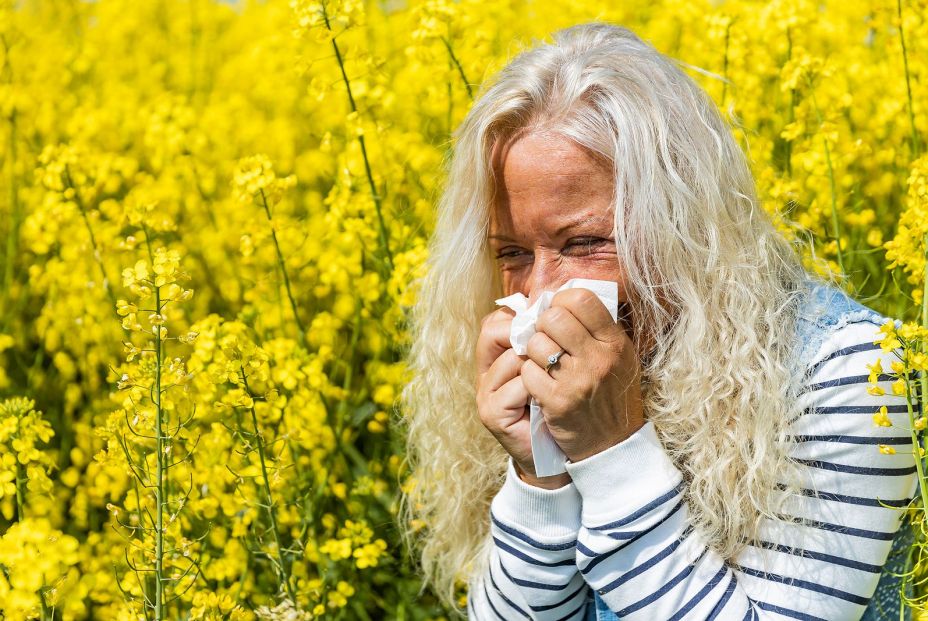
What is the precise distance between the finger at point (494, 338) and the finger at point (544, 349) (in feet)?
0.36

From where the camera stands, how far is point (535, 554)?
1453 millimetres

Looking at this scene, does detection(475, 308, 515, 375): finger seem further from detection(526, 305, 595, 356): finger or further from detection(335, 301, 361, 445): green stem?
detection(335, 301, 361, 445): green stem

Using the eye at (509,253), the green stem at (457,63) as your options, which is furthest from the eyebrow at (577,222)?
the green stem at (457,63)

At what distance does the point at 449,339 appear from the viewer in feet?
5.78

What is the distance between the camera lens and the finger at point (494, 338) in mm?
1490

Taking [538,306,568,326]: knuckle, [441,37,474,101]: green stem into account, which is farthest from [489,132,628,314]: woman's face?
[441,37,474,101]: green stem

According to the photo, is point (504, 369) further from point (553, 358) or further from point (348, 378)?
point (348, 378)

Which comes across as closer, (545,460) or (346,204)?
(545,460)

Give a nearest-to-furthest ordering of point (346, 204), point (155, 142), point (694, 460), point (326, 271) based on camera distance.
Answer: point (694, 460) < point (346, 204) < point (326, 271) < point (155, 142)

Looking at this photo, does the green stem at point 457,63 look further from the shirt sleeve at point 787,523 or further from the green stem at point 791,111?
the shirt sleeve at point 787,523

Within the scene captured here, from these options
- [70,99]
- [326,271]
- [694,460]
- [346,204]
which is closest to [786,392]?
[694,460]

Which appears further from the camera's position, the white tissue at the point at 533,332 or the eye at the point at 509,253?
the eye at the point at 509,253

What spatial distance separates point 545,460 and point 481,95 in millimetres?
583

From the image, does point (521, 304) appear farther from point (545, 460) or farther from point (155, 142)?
point (155, 142)
